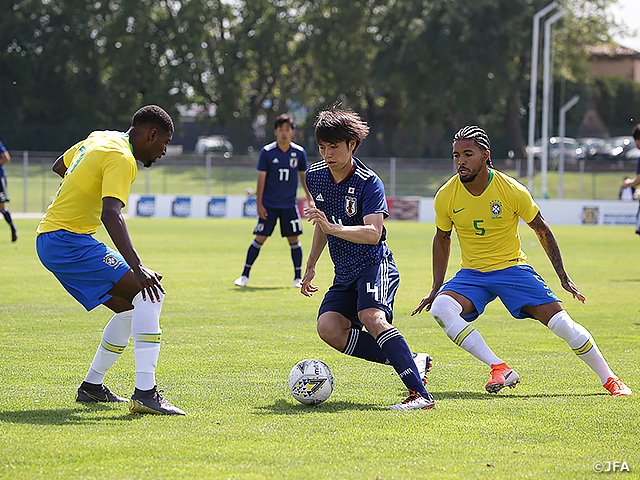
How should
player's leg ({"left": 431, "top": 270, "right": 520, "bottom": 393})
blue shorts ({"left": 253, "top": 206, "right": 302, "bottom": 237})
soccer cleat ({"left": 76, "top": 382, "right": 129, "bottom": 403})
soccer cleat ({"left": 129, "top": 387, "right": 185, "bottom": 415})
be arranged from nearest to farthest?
soccer cleat ({"left": 129, "top": 387, "right": 185, "bottom": 415}) < soccer cleat ({"left": 76, "top": 382, "right": 129, "bottom": 403}) < player's leg ({"left": 431, "top": 270, "right": 520, "bottom": 393}) < blue shorts ({"left": 253, "top": 206, "right": 302, "bottom": 237})

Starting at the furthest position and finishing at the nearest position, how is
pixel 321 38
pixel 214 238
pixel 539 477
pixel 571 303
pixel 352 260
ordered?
pixel 321 38 < pixel 214 238 < pixel 571 303 < pixel 352 260 < pixel 539 477

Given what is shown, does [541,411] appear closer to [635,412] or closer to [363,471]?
[635,412]

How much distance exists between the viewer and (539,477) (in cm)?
366

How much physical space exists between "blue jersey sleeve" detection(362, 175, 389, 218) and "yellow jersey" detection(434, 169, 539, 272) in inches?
31.2

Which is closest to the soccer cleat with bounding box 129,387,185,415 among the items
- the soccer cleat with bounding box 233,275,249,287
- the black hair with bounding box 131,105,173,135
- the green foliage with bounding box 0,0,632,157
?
the black hair with bounding box 131,105,173,135

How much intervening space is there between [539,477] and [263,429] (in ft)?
5.05

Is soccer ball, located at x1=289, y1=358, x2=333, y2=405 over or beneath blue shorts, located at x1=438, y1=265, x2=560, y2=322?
beneath

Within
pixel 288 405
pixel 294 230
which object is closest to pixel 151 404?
pixel 288 405

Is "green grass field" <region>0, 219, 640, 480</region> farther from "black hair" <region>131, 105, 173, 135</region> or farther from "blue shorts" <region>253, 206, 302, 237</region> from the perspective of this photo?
"black hair" <region>131, 105, 173, 135</region>

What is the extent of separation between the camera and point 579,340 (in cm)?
542

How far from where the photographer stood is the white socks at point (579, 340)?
17.8ft

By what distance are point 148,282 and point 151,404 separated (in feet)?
2.55

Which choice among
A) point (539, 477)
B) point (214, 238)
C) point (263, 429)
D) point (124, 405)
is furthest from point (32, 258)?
point (539, 477)

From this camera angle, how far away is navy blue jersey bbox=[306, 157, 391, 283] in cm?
511
